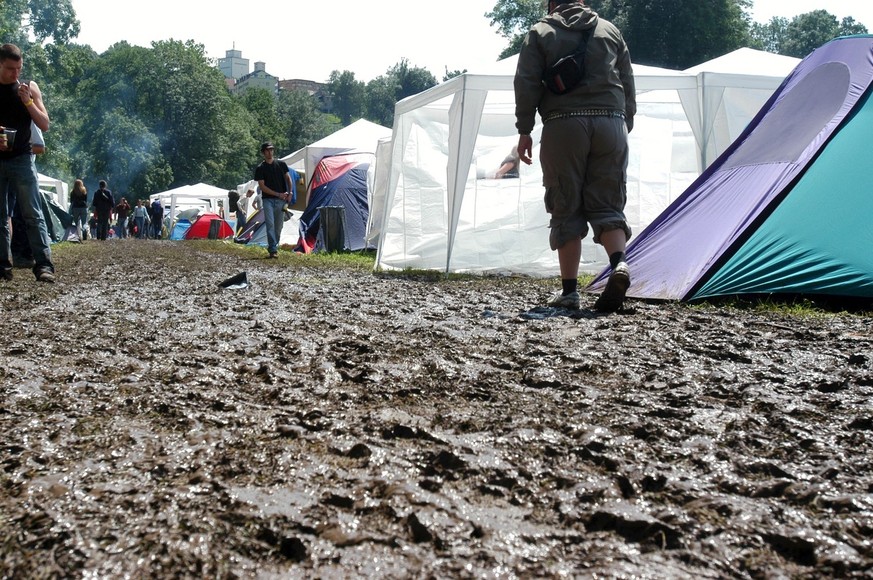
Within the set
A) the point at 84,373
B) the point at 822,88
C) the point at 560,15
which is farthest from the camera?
the point at 822,88

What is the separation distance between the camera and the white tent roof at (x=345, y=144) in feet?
60.7

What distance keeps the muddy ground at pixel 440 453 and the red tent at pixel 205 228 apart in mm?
27761

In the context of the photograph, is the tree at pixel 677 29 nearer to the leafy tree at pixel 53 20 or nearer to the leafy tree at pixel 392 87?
the leafy tree at pixel 53 20

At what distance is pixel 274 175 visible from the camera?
42.6 feet

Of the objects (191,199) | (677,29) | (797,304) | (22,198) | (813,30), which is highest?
(813,30)

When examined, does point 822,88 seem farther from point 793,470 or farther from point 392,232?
point 392,232

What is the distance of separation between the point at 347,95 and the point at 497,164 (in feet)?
548

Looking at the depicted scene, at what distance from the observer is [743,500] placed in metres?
1.75

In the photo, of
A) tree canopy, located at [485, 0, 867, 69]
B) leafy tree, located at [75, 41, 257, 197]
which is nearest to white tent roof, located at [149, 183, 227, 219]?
tree canopy, located at [485, 0, 867, 69]

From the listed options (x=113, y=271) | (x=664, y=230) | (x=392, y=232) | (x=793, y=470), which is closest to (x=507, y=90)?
(x=392, y=232)

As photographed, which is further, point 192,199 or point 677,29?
point 677,29

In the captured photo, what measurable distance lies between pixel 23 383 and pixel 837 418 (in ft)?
8.14

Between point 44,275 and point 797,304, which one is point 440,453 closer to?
point 797,304

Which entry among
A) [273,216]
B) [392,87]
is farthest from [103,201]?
[392,87]
